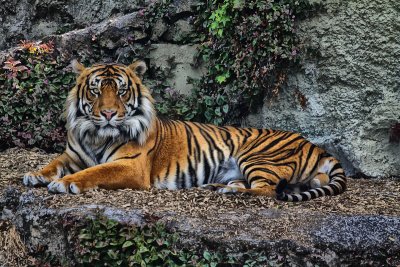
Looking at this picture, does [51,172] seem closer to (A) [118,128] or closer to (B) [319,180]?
(A) [118,128]

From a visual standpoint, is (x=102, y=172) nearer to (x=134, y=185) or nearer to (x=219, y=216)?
(x=134, y=185)

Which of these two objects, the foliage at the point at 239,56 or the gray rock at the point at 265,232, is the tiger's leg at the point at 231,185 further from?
the foliage at the point at 239,56

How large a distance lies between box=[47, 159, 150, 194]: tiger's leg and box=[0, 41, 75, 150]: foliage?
228 cm

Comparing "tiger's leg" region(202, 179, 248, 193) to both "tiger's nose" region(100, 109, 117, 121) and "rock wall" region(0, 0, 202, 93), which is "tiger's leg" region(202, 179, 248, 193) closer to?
"tiger's nose" region(100, 109, 117, 121)

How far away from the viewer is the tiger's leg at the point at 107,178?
6.15 m

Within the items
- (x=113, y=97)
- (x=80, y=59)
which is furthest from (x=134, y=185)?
(x=80, y=59)

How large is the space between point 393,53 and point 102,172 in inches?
127

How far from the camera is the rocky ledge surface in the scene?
5328 millimetres

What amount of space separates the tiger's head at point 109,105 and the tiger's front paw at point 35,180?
52 centimetres

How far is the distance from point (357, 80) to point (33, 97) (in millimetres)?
3573

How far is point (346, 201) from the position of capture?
6.34 m

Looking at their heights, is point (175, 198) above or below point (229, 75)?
below

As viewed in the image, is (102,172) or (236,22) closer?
(102,172)

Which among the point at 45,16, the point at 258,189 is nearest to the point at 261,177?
the point at 258,189
